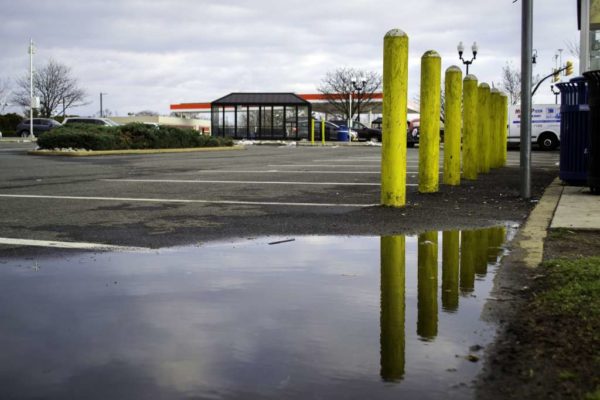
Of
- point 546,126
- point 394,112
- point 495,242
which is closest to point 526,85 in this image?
point 394,112

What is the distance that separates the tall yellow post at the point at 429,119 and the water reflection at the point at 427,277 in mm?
3228

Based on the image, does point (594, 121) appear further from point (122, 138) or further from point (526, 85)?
point (122, 138)

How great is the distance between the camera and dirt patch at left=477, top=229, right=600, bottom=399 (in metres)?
2.61

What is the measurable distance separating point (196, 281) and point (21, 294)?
989 millimetres

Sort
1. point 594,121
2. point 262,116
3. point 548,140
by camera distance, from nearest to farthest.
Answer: point 594,121 → point 548,140 → point 262,116

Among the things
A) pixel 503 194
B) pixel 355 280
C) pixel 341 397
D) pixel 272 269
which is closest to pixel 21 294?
pixel 272 269

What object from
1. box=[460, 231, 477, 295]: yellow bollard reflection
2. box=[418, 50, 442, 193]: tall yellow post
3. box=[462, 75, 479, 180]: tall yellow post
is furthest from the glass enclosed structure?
box=[460, 231, 477, 295]: yellow bollard reflection

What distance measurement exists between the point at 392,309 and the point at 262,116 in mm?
47916

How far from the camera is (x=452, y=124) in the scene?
11.4 metres

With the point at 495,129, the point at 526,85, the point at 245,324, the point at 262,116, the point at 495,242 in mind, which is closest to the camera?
the point at 245,324

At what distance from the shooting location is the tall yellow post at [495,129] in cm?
1609

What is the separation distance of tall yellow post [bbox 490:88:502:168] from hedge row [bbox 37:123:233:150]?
569 inches

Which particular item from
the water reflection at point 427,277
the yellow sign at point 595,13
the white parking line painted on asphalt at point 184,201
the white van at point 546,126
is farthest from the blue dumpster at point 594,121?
the white van at point 546,126

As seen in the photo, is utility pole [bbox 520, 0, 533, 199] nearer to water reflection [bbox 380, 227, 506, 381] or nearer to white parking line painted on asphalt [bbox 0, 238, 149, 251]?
water reflection [bbox 380, 227, 506, 381]
